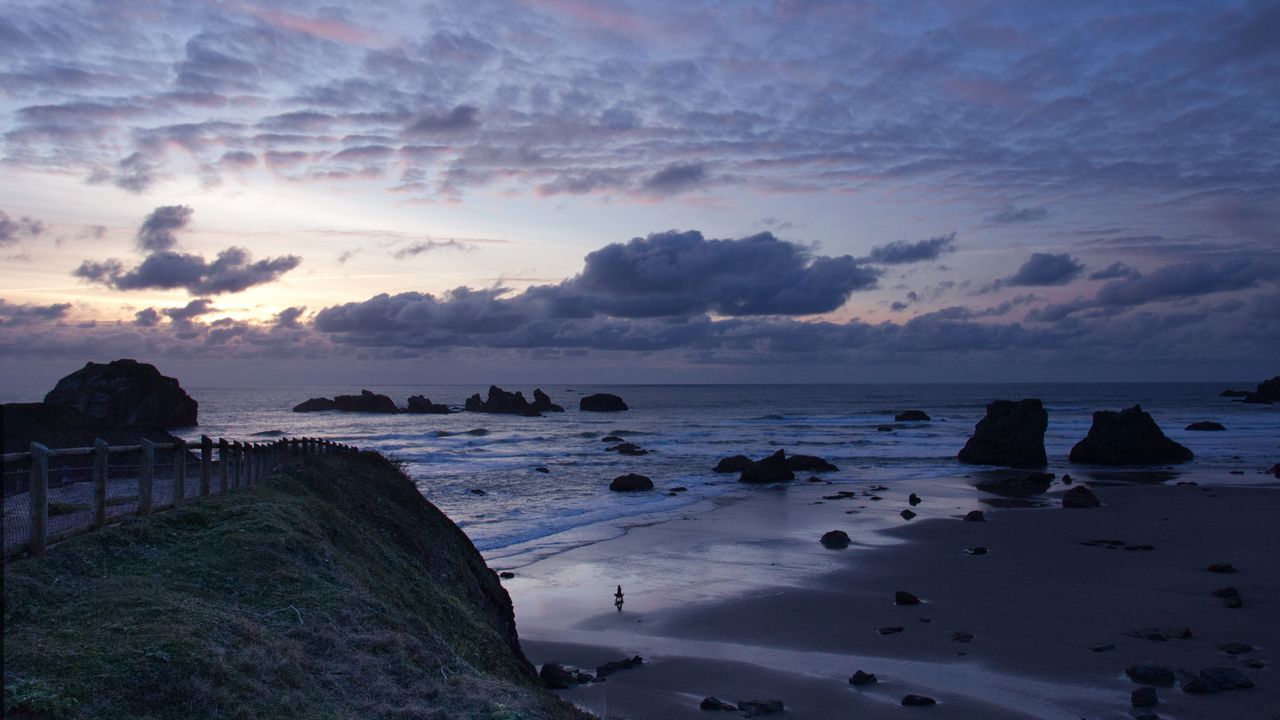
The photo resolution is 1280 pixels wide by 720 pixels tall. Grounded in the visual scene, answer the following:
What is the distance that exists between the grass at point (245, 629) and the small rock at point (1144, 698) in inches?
320

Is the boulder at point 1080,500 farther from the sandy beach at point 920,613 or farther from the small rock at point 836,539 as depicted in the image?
the small rock at point 836,539

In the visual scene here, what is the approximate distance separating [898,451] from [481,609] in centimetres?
5497

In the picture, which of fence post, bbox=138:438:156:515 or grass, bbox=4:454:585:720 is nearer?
grass, bbox=4:454:585:720

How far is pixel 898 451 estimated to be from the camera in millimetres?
63750

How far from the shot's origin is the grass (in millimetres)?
5980

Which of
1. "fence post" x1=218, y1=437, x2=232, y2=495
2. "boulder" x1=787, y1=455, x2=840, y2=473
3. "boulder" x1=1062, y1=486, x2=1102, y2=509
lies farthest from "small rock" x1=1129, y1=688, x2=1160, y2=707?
"boulder" x1=787, y1=455, x2=840, y2=473

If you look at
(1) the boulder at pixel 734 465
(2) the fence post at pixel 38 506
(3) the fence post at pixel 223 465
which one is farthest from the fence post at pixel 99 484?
(1) the boulder at pixel 734 465

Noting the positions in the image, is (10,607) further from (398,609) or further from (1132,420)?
(1132,420)

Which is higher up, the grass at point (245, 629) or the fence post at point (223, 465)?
the fence post at point (223, 465)

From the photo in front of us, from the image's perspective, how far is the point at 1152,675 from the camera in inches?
504

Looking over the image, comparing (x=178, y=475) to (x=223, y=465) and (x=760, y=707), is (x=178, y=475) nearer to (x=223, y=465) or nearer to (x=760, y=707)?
(x=223, y=465)

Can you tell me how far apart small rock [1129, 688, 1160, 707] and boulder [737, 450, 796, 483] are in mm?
31416

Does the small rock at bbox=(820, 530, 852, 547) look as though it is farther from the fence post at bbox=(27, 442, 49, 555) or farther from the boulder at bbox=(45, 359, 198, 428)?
the boulder at bbox=(45, 359, 198, 428)

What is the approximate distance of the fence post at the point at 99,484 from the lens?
10000 millimetres
